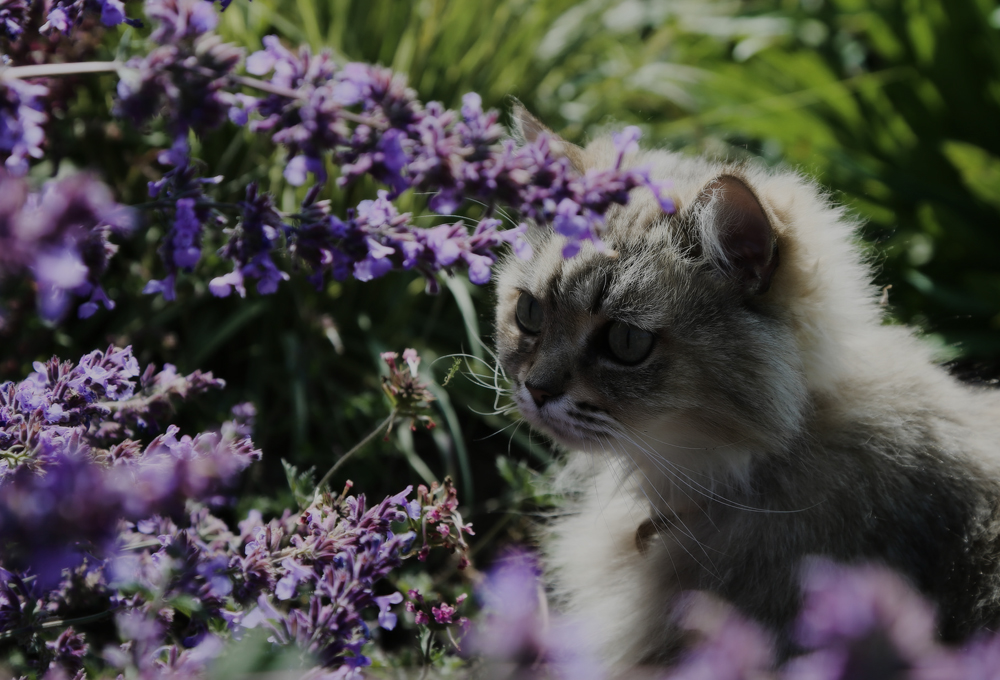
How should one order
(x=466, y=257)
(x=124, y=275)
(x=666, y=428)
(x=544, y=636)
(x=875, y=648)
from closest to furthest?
(x=875, y=648), (x=544, y=636), (x=466, y=257), (x=666, y=428), (x=124, y=275)

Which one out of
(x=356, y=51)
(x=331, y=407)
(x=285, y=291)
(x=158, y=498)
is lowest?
(x=331, y=407)

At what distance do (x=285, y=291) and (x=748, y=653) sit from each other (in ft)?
6.54

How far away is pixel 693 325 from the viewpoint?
4.56 feet

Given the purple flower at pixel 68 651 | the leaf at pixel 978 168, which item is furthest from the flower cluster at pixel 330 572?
the leaf at pixel 978 168

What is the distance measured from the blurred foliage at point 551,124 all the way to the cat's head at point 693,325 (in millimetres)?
351

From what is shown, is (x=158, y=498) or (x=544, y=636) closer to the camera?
(x=158, y=498)

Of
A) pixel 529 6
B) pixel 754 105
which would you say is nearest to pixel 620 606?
pixel 754 105

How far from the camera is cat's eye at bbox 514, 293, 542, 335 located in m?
1.58

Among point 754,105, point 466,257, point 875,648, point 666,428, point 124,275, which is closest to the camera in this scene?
point 875,648

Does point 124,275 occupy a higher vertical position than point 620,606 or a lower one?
lower

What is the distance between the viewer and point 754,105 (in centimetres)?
316

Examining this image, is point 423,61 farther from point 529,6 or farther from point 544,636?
point 544,636

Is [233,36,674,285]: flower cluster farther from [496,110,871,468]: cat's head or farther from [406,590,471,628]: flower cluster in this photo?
[406,590,471,628]: flower cluster

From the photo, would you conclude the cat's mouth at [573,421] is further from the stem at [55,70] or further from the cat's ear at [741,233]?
the stem at [55,70]
